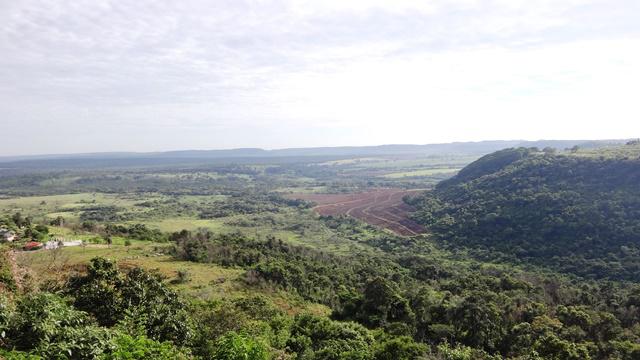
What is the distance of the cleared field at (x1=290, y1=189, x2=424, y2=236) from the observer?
9762cm

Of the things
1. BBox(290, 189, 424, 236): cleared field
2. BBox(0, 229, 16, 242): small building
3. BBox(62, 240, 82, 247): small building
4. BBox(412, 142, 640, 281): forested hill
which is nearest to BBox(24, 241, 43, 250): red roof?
BBox(0, 229, 16, 242): small building

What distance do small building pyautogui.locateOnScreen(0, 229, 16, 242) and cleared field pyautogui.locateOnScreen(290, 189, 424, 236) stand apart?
67.1 m

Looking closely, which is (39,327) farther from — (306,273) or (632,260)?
(632,260)

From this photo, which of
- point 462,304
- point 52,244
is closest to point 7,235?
point 52,244

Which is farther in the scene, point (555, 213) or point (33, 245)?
point (555, 213)

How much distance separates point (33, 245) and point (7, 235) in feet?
12.8

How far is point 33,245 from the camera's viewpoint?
4069cm

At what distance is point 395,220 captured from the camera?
103 m

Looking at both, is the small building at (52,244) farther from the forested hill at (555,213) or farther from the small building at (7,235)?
the forested hill at (555,213)

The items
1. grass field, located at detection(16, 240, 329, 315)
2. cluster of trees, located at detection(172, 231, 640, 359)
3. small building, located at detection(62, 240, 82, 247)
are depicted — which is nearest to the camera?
cluster of trees, located at detection(172, 231, 640, 359)

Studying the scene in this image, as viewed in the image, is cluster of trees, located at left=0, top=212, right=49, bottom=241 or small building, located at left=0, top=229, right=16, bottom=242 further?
cluster of trees, located at left=0, top=212, right=49, bottom=241

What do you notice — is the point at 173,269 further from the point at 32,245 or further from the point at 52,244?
the point at 32,245

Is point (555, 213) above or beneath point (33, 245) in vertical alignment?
beneath

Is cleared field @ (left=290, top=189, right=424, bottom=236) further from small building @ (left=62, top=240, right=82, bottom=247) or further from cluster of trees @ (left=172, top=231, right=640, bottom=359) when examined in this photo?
small building @ (left=62, top=240, right=82, bottom=247)
